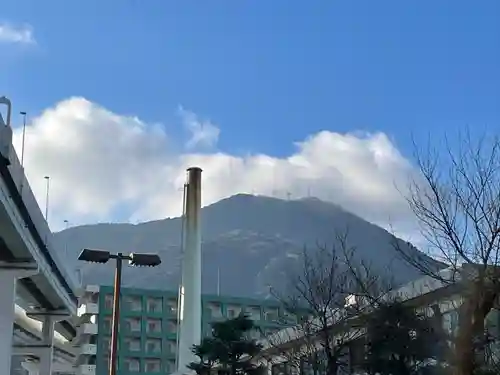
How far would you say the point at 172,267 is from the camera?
193 m

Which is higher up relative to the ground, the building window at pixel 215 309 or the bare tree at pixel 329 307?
the building window at pixel 215 309

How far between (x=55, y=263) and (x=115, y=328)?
1485cm

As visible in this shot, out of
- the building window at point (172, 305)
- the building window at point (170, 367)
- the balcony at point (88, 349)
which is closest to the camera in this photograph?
the balcony at point (88, 349)

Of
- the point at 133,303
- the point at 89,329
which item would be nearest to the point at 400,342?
the point at 89,329

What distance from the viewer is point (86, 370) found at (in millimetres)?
84000

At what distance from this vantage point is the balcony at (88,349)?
272ft

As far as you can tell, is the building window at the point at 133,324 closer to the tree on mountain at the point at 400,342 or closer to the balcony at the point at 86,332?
the balcony at the point at 86,332

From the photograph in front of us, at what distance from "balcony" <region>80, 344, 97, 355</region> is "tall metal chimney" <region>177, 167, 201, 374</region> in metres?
23.9

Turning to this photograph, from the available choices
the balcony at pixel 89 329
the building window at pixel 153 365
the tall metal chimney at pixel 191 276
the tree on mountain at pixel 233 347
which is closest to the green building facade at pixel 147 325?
the building window at pixel 153 365

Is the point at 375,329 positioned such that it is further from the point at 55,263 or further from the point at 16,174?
the point at 55,263

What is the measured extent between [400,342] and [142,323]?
69.0 meters

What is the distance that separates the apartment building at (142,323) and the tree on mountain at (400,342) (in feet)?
199

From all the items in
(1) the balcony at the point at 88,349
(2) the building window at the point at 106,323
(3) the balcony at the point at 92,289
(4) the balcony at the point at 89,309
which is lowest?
(1) the balcony at the point at 88,349

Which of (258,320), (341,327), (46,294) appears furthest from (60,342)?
(341,327)
